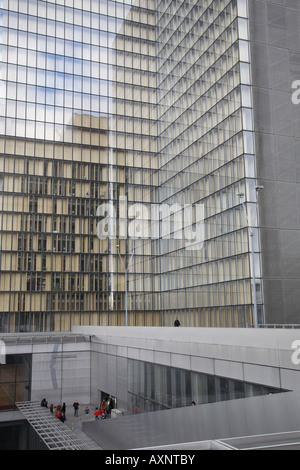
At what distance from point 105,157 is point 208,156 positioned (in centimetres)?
1901

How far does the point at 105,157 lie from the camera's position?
6250cm

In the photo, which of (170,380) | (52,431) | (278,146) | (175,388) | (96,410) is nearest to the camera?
(175,388)

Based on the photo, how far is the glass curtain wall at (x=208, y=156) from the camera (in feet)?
137

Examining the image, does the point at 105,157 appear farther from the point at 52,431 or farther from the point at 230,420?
the point at 230,420

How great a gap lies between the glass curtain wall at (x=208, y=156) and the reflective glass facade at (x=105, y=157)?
0.79ft

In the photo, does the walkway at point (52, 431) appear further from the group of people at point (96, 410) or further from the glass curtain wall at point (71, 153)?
A: the glass curtain wall at point (71, 153)

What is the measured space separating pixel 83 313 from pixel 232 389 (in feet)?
131

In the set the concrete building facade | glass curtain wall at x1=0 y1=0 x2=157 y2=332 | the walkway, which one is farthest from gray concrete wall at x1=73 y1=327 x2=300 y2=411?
glass curtain wall at x1=0 y1=0 x2=157 y2=332

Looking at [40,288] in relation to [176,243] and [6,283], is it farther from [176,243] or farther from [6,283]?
[176,243]

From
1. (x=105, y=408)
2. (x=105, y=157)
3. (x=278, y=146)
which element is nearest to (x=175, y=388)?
(x=105, y=408)

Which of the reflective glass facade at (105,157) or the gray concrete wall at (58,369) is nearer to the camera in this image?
the gray concrete wall at (58,369)

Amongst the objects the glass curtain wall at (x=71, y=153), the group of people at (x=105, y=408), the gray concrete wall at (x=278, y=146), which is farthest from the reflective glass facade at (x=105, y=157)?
the group of people at (x=105, y=408)
